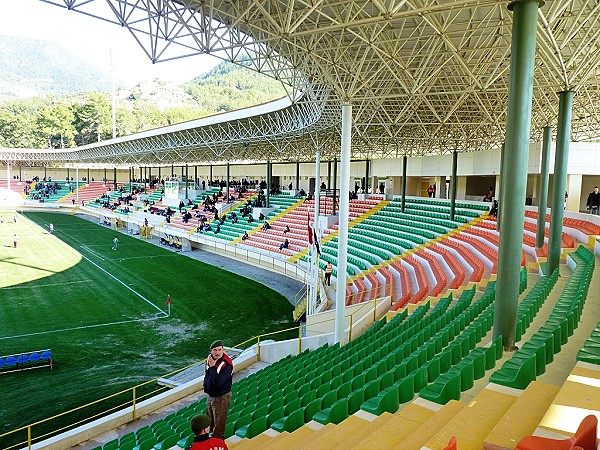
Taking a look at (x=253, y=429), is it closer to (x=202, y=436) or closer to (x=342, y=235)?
(x=202, y=436)

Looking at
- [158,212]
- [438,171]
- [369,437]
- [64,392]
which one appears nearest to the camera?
[369,437]

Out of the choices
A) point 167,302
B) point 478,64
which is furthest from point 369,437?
point 167,302

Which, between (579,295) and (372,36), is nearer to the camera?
(579,295)

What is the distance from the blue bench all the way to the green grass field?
0.28m

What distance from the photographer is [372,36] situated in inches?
475

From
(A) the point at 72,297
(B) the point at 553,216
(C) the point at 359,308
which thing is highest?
(B) the point at 553,216

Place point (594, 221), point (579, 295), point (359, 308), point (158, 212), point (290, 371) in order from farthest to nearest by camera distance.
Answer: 1. point (158, 212)
2. point (594, 221)
3. point (359, 308)
4. point (290, 371)
5. point (579, 295)

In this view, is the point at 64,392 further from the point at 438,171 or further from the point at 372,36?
the point at 438,171

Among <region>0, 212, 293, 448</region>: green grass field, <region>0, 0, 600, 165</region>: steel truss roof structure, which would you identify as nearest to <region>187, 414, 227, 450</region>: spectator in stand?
<region>0, 0, 600, 165</region>: steel truss roof structure

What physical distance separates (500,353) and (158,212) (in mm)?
46296

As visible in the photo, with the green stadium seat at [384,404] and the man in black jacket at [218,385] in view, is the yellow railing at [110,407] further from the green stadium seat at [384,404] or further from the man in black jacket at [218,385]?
the green stadium seat at [384,404]

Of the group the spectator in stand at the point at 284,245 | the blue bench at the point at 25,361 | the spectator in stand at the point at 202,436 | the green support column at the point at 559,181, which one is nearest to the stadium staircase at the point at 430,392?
the spectator in stand at the point at 202,436

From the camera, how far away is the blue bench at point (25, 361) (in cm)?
1288

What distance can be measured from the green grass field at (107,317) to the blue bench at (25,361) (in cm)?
28
